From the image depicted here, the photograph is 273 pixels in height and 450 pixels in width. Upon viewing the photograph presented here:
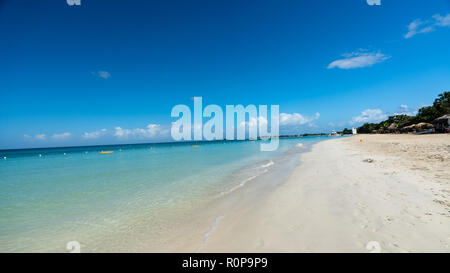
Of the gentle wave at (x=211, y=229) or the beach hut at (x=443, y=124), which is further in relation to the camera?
the beach hut at (x=443, y=124)

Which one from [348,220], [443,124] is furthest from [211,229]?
[443,124]

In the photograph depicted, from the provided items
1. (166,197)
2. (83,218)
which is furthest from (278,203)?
(83,218)

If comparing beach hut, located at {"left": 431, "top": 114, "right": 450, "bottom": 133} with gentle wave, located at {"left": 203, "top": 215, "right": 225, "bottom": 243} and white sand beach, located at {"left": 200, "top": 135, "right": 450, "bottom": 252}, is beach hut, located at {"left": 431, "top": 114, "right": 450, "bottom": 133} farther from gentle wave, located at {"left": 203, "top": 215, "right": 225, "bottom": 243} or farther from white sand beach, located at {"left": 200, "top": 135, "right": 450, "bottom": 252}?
gentle wave, located at {"left": 203, "top": 215, "right": 225, "bottom": 243}

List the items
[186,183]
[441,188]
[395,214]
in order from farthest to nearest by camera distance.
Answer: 1. [186,183]
2. [441,188]
3. [395,214]

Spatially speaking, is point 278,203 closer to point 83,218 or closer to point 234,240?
point 234,240

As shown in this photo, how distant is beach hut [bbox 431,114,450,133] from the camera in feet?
97.4

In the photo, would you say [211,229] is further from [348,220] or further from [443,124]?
[443,124]

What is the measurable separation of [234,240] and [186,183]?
6.10 meters

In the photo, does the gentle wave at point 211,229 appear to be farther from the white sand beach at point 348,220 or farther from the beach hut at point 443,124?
the beach hut at point 443,124

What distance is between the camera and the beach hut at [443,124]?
29675 millimetres

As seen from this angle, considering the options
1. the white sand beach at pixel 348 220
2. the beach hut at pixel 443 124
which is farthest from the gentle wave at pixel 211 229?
the beach hut at pixel 443 124

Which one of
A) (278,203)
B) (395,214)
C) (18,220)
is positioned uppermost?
(395,214)

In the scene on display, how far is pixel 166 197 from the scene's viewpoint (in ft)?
23.1
